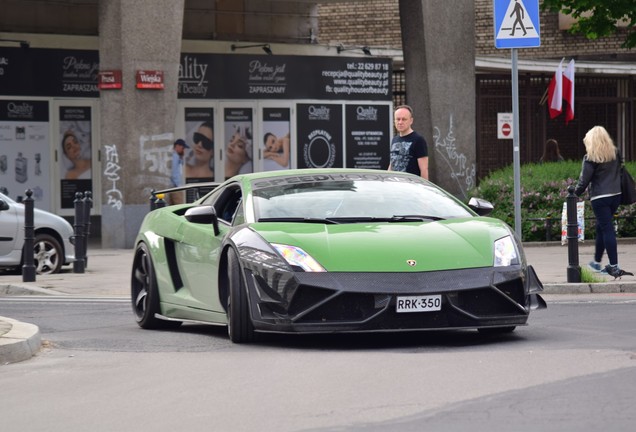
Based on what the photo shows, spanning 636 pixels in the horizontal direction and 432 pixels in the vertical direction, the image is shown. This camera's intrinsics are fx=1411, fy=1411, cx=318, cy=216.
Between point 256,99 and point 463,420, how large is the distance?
2476cm

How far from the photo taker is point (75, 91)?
29.3 metres

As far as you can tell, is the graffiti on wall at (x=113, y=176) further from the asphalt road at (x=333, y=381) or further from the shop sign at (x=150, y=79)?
the asphalt road at (x=333, y=381)

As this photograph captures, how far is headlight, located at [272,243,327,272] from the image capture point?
922 cm

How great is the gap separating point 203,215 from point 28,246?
7520 mm

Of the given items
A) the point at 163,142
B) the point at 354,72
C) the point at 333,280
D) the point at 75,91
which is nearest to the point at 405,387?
the point at 333,280

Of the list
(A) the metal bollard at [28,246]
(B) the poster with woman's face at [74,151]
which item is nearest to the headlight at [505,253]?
(A) the metal bollard at [28,246]

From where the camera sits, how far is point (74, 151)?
29.6 m

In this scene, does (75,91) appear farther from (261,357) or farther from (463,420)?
(463,420)

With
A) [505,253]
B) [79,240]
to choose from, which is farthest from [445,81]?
[505,253]

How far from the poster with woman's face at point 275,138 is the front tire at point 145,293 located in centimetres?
1918

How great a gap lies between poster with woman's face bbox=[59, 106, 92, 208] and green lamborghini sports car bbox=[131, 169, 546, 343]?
62.3 ft

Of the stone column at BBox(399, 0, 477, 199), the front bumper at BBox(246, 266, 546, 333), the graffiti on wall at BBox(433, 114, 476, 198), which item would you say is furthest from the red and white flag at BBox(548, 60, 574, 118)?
the front bumper at BBox(246, 266, 546, 333)

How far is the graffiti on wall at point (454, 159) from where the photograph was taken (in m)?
28.6

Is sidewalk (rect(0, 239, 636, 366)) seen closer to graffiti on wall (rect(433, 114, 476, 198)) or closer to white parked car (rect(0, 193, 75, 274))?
white parked car (rect(0, 193, 75, 274))
